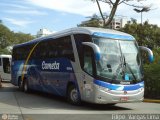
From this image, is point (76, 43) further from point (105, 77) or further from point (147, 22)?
point (147, 22)

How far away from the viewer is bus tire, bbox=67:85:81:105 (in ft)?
55.6

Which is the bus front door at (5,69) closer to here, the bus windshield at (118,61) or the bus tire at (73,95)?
the bus tire at (73,95)

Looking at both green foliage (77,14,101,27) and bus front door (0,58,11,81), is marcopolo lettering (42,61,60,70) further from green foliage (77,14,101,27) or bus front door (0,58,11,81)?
bus front door (0,58,11,81)

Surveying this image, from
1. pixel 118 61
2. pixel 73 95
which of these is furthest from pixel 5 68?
pixel 118 61

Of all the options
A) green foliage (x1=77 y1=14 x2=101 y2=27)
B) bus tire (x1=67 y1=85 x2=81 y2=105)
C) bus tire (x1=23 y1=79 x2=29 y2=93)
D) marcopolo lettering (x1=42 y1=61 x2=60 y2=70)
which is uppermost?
green foliage (x1=77 y1=14 x2=101 y2=27)

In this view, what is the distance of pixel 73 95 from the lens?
57.2 ft

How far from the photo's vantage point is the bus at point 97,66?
1550cm

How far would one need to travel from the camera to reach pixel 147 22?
59.2 m

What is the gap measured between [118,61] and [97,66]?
0.93 metres

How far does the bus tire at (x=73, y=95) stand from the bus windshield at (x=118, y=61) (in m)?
1.99

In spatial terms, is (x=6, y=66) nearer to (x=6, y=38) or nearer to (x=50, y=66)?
(x=50, y=66)

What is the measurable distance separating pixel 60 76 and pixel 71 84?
123cm

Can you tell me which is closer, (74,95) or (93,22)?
(74,95)

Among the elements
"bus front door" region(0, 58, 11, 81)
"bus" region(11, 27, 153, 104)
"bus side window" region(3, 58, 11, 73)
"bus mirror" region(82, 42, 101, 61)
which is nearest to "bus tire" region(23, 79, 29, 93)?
"bus" region(11, 27, 153, 104)
